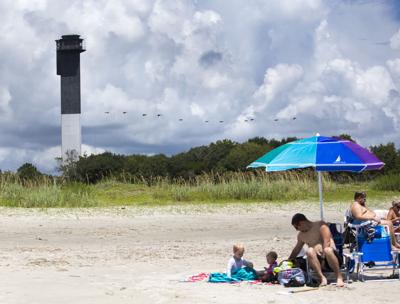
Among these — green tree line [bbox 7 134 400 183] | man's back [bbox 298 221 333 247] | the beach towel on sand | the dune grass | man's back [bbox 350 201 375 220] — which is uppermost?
green tree line [bbox 7 134 400 183]

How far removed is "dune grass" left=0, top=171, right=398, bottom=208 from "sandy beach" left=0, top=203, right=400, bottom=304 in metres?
1.64

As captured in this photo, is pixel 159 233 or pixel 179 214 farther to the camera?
pixel 179 214

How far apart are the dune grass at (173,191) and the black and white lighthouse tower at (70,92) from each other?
46657 millimetres

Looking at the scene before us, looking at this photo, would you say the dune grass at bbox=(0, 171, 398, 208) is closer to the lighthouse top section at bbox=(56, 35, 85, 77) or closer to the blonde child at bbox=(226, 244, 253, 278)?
the blonde child at bbox=(226, 244, 253, 278)

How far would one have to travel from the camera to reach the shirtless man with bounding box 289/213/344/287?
415 inches

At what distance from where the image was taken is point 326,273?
11422mm

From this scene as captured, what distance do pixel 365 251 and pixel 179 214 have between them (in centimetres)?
1167

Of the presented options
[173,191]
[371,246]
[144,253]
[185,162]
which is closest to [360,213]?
[371,246]

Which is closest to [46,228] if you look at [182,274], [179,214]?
[179,214]

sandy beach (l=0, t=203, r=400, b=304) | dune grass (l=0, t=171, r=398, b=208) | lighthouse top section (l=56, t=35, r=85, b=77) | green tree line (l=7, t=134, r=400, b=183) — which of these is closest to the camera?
sandy beach (l=0, t=203, r=400, b=304)

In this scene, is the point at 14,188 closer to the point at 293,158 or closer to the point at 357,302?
the point at 293,158

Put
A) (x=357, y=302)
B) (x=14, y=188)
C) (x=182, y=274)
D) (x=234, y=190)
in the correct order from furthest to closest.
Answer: (x=234, y=190)
(x=14, y=188)
(x=182, y=274)
(x=357, y=302)

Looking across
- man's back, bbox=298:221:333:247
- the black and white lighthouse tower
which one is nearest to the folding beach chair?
man's back, bbox=298:221:333:247

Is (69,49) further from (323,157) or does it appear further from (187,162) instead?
(323,157)
